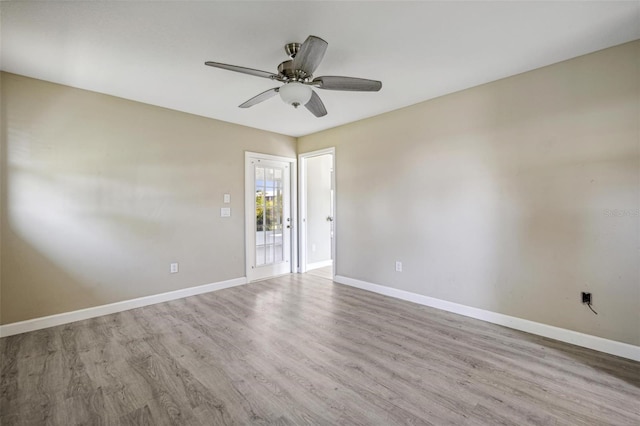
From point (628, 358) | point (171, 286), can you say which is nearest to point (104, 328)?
point (171, 286)

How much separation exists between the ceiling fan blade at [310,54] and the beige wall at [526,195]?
200 centimetres

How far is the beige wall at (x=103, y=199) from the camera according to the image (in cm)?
273

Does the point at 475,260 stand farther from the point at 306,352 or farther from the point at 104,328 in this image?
the point at 104,328

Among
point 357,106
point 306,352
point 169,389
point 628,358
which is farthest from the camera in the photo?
point 357,106

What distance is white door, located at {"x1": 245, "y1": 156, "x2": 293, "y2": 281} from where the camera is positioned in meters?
4.52

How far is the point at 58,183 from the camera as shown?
2918 millimetres

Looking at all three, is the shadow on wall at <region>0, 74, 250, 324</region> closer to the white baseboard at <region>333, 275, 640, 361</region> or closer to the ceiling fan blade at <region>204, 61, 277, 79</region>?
the ceiling fan blade at <region>204, 61, 277, 79</region>

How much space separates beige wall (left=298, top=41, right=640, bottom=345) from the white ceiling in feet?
1.04

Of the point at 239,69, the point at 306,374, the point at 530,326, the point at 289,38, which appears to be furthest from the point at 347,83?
the point at 530,326

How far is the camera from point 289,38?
214 cm

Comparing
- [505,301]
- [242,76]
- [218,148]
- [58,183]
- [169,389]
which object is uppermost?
[242,76]

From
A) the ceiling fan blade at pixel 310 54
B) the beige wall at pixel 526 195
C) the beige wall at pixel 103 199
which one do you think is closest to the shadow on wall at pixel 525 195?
the beige wall at pixel 526 195

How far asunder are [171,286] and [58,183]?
67.3 inches

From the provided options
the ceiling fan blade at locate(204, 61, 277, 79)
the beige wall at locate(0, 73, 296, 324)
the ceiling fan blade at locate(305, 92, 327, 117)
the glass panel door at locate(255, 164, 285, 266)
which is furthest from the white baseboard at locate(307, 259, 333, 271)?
the ceiling fan blade at locate(204, 61, 277, 79)
